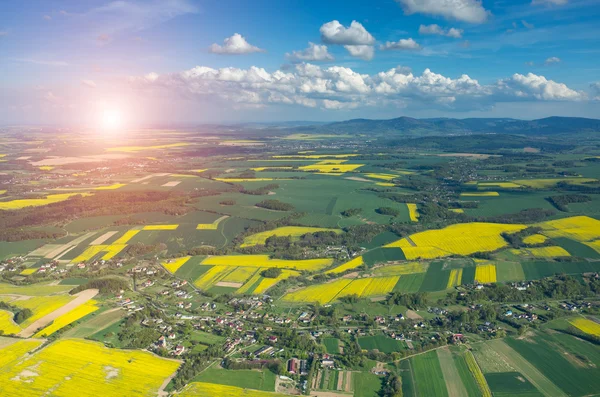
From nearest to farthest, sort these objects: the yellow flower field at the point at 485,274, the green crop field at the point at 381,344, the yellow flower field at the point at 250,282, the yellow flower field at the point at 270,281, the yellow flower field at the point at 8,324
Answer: the green crop field at the point at 381,344 → the yellow flower field at the point at 8,324 → the yellow flower field at the point at 270,281 → the yellow flower field at the point at 250,282 → the yellow flower field at the point at 485,274

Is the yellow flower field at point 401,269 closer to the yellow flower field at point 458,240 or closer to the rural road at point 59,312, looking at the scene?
the yellow flower field at point 458,240

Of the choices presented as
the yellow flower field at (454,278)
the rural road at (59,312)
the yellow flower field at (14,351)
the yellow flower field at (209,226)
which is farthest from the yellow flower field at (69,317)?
the yellow flower field at (454,278)

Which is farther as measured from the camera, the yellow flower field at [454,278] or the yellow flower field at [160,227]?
the yellow flower field at [160,227]

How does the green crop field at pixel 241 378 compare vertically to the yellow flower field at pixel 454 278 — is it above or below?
below

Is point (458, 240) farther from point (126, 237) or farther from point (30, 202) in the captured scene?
point (30, 202)

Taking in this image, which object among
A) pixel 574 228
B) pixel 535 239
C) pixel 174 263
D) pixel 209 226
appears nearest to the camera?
pixel 174 263

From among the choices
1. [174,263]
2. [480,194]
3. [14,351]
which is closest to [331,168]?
[480,194]

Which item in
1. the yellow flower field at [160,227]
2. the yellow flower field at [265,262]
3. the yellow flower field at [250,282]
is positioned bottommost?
the yellow flower field at [250,282]
